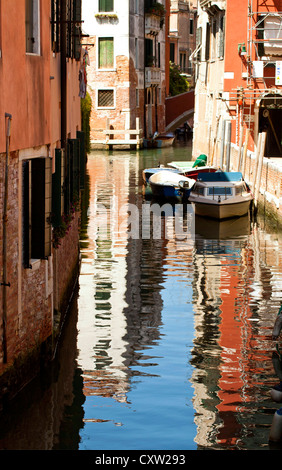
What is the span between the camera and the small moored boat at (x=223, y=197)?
68.1 feet

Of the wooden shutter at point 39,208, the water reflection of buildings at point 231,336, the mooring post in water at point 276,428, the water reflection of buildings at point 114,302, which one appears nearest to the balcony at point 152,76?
the water reflection of buildings at point 114,302

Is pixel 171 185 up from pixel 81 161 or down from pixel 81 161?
down

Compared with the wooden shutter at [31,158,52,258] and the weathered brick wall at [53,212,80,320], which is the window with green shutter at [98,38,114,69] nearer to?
the weathered brick wall at [53,212,80,320]

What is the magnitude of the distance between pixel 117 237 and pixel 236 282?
16.0ft

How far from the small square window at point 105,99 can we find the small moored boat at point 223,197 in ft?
79.0

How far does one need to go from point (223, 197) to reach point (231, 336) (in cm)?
1026

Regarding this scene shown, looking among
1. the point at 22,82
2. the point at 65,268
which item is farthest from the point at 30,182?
the point at 65,268

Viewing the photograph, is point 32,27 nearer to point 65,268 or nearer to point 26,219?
point 26,219

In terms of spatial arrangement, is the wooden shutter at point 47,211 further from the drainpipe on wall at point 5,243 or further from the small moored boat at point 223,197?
the small moored boat at point 223,197

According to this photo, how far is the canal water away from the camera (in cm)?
772

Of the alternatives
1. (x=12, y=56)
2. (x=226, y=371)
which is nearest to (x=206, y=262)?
(x=226, y=371)

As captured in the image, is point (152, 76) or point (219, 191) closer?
point (219, 191)

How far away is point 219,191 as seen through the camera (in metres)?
21.3

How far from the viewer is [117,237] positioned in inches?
733
